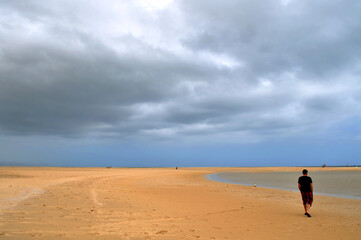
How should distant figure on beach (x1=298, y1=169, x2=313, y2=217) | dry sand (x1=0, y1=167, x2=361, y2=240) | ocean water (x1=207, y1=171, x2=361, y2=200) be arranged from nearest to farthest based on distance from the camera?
dry sand (x1=0, y1=167, x2=361, y2=240), distant figure on beach (x1=298, y1=169, x2=313, y2=217), ocean water (x1=207, y1=171, x2=361, y2=200)

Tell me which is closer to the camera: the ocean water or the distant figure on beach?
the distant figure on beach

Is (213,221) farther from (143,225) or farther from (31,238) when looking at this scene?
(31,238)

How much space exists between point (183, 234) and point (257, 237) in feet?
8.16

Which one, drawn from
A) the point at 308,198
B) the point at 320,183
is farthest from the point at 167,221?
the point at 320,183

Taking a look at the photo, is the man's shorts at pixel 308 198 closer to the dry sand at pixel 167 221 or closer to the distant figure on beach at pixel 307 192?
the distant figure on beach at pixel 307 192

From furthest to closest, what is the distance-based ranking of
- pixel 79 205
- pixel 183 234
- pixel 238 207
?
pixel 238 207 < pixel 79 205 < pixel 183 234

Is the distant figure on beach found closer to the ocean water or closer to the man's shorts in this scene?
the man's shorts

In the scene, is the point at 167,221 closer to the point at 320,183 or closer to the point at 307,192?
the point at 307,192

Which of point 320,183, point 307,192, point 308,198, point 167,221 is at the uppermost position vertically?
point 307,192

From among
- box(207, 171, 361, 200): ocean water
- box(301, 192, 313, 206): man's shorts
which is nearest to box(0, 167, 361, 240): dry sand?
box(301, 192, 313, 206): man's shorts

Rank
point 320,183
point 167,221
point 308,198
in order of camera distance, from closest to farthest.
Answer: point 167,221 → point 308,198 → point 320,183

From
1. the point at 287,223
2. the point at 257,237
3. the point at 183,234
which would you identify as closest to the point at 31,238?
the point at 183,234

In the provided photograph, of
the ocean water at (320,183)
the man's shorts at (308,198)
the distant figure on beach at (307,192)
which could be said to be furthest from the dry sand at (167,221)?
the ocean water at (320,183)

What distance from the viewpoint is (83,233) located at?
8.11 m
